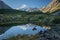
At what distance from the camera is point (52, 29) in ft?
26.1

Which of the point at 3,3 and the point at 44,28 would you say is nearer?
the point at 44,28

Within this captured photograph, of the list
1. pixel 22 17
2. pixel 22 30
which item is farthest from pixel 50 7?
pixel 22 30

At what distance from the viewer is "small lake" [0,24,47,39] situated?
7353 millimetres

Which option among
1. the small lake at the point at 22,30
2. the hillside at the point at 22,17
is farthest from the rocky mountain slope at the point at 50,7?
the small lake at the point at 22,30

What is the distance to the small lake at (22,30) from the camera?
24.1 feet

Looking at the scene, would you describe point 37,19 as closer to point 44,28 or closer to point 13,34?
point 44,28

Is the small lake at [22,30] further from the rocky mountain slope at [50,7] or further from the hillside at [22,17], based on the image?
the rocky mountain slope at [50,7]

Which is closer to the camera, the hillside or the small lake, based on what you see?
the small lake

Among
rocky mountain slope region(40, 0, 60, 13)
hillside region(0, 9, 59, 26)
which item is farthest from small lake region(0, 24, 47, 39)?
rocky mountain slope region(40, 0, 60, 13)

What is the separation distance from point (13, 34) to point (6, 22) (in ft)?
2.63

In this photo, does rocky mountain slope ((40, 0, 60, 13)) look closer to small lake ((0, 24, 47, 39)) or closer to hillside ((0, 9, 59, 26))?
hillside ((0, 9, 59, 26))

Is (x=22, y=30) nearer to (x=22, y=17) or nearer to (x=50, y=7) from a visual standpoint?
(x=22, y=17)

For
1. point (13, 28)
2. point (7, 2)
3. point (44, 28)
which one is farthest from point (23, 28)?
point (7, 2)

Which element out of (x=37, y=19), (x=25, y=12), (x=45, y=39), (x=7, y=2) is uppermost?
(x=7, y=2)
